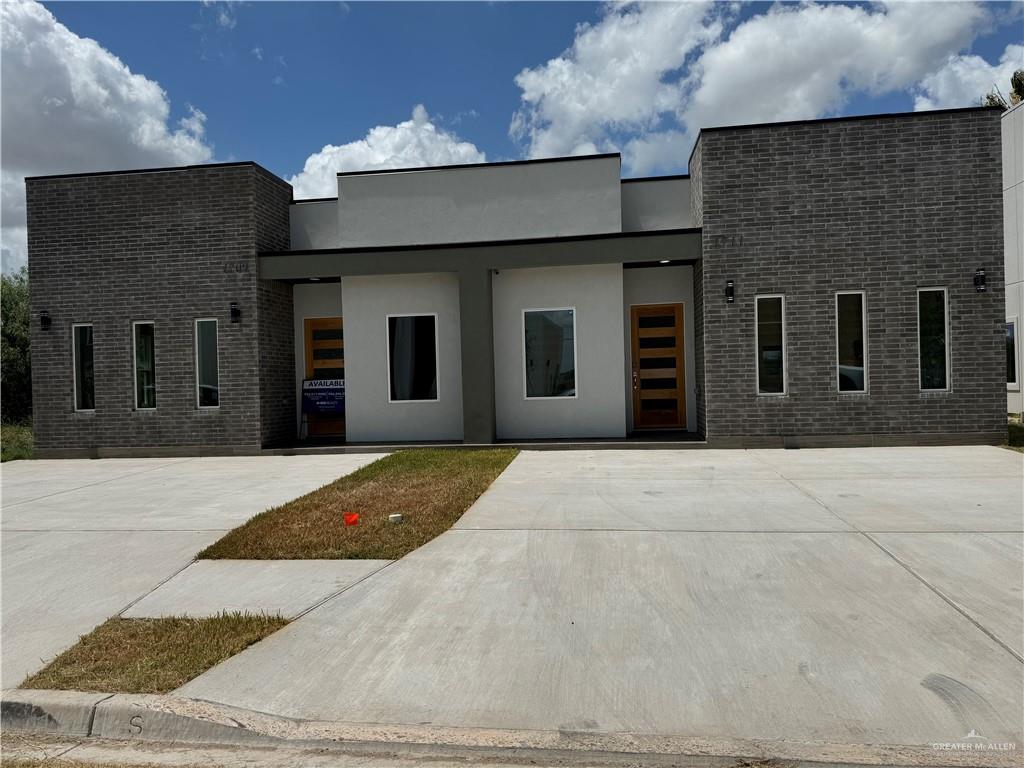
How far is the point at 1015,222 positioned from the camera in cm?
1700

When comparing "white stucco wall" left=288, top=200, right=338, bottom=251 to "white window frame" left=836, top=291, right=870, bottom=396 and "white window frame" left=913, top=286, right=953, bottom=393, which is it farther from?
"white window frame" left=913, top=286, right=953, bottom=393

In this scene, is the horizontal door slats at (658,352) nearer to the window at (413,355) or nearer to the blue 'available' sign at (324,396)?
the window at (413,355)

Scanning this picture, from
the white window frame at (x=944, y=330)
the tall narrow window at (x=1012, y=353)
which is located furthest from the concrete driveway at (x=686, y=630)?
the tall narrow window at (x=1012, y=353)

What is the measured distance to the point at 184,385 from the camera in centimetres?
1363

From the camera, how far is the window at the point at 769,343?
482 inches

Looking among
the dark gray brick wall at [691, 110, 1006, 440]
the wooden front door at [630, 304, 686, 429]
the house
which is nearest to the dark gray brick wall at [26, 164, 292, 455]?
the house

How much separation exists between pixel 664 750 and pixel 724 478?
6605 millimetres

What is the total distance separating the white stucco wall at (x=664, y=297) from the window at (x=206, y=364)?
813 centimetres

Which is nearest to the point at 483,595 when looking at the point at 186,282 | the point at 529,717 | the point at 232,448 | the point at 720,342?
the point at 529,717

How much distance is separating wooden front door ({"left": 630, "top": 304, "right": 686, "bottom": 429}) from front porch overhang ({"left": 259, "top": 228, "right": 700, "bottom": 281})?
4.29 feet

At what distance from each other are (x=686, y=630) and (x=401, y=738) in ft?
6.51

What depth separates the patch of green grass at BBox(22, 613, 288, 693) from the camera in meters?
3.93

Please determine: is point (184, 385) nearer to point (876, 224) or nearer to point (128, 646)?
point (128, 646)

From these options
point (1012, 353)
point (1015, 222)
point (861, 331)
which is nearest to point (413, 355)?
point (861, 331)
